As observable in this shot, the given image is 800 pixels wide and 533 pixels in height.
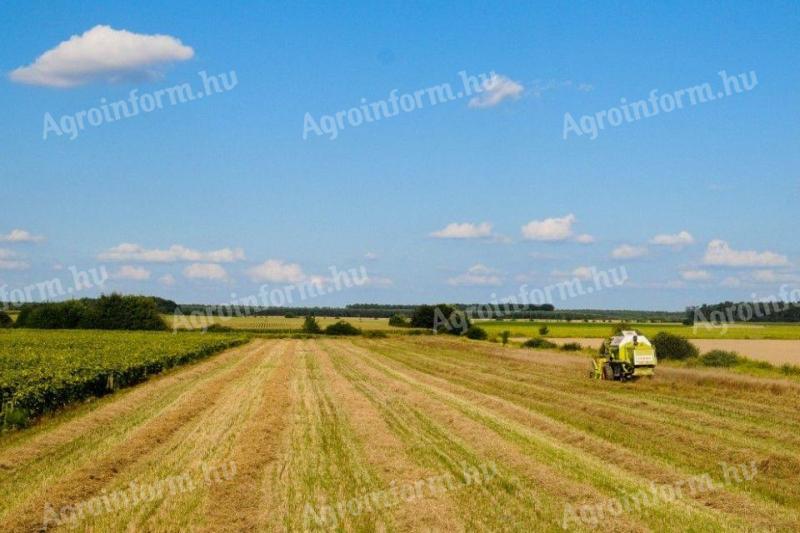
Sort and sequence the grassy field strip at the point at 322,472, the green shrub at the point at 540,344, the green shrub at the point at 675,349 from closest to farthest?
the grassy field strip at the point at 322,472
the green shrub at the point at 675,349
the green shrub at the point at 540,344

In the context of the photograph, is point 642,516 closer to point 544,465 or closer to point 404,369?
point 544,465

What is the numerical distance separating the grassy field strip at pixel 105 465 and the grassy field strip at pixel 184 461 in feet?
0.72

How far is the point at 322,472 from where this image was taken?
1370 centimetres

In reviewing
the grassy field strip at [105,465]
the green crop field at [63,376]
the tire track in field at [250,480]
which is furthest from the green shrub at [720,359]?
the green crop field at [63,376]

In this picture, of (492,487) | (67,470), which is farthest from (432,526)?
(67,470)

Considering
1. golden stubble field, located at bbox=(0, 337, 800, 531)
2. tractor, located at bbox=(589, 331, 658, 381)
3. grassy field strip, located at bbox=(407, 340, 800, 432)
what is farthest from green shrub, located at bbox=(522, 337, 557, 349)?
golden stubble field, located at bbox=(0, 337, 800, 531)

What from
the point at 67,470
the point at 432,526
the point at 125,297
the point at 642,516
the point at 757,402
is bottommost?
the point at 757,402

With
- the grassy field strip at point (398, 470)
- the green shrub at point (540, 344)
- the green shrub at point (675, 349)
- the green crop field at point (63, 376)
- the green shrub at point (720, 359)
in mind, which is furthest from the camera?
the green shrub at point (540, 344)

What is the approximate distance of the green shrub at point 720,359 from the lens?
133 feet

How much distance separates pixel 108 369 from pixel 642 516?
73.9 feet

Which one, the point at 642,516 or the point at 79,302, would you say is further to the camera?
the point at 79,302

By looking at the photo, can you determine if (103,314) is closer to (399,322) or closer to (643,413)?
(399,322)

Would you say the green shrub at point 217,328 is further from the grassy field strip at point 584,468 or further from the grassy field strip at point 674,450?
the grassy field strip at point 584,468

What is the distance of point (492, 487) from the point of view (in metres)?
12.5
